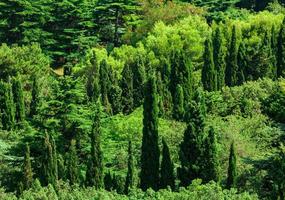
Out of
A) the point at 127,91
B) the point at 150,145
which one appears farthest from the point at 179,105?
the point at 150,145

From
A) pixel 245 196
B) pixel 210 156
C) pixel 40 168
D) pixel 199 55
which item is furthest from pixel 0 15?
pixel 245 196

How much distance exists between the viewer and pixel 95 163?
3594cm

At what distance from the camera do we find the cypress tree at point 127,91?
175ft

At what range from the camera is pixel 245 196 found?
1016 inches

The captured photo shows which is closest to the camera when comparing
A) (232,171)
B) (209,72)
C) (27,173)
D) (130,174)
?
(232,171)

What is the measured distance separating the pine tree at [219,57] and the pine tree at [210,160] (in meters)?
20.1

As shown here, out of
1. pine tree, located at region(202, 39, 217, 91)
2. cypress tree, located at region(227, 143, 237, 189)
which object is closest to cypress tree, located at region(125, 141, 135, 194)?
cypress tree, located at region(227, 143, 237, 189)

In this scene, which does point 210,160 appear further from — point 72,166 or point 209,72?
point 209,72

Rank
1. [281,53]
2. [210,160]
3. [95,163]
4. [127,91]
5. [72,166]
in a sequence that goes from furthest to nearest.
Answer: [127,91], [281,53], [72,166], [95,163], [210,160]

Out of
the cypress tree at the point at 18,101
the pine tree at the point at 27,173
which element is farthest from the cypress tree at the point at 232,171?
the cypress tree at the point at 18,101

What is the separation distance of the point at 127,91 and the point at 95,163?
18.4 m

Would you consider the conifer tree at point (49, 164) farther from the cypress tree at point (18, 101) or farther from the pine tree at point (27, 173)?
the cypress tree at point (18, 101)

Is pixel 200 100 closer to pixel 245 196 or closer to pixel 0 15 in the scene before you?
pixel 245 196

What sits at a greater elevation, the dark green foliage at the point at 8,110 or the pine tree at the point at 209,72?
the pine tree at the point at 209,72
